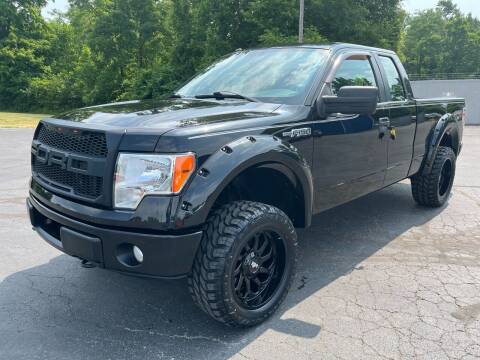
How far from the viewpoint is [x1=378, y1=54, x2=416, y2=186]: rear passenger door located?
443 centimetres

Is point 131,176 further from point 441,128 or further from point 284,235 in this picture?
point 441,128

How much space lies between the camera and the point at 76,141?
2742 mm

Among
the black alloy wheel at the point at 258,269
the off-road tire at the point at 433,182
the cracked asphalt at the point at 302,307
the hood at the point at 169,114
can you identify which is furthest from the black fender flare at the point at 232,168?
the off-road tire at the point at 433,182

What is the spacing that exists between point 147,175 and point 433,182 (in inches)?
160

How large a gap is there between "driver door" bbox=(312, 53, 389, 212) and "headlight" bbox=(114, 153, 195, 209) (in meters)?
1.30

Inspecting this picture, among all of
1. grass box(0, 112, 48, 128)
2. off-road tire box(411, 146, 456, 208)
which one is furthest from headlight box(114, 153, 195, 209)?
grass box(0, 112, 48, 128)

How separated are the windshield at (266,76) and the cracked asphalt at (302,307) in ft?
4.90

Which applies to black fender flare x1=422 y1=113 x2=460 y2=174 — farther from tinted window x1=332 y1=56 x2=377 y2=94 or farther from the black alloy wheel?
the black alloy wheel

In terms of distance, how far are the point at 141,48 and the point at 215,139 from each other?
35.3 metres

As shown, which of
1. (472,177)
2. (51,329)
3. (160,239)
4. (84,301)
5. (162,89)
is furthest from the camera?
(162,89)

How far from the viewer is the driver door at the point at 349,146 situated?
3.53m

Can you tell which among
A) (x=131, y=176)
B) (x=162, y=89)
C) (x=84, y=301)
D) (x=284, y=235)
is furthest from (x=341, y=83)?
(x=162, y=89)

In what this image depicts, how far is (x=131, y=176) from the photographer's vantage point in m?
2.48

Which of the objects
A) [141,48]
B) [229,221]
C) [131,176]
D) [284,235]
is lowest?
[284,235]
